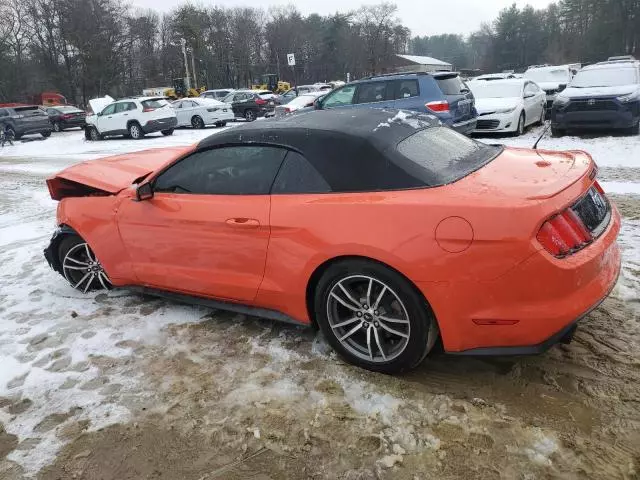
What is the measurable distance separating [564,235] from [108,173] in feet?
12.3

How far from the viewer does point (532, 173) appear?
9.43 feet

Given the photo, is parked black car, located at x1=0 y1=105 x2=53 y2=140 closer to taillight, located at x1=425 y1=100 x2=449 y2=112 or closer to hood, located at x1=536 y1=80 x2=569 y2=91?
taillight, located at x1=425 y1=100 x2=449 y2=112

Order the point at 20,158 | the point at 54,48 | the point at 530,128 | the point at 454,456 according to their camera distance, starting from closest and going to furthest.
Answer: the point at 454,456
the point at 530,128
the point at 20,158
the point at 54,48

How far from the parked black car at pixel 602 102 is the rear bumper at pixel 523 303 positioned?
9.36 metres

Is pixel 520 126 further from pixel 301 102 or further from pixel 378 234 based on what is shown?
pixel 378 234

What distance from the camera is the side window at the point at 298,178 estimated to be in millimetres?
2966

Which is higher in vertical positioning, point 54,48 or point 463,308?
point 54,48

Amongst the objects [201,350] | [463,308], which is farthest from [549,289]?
[201,350]

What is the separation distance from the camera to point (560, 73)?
1828 cm

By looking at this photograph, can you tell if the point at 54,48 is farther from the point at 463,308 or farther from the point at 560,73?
the point at 463,308

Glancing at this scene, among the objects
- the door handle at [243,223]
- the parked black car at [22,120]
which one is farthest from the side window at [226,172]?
the parked black car at [22,120]

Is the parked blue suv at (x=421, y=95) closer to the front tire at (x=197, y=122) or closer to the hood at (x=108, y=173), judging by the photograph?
the hood at (x=108, y=173)

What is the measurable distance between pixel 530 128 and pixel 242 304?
12.1 meters

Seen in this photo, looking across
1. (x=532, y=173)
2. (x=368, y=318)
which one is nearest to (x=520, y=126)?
(x=532, y=173)
